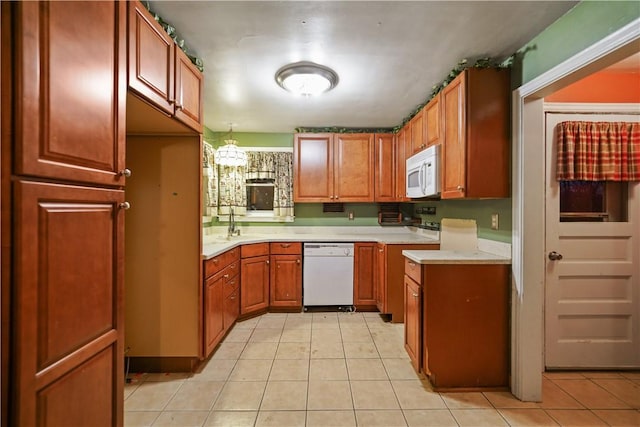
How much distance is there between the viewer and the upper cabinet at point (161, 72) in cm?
130

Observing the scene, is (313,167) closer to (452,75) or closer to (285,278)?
(285,278)

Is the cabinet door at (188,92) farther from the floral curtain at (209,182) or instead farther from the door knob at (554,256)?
the door knob at (554,256)

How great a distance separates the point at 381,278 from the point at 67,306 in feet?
9.41

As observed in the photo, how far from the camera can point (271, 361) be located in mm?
2326

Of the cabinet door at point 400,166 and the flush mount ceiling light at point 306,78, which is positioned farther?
the cabinet door at point 400,166

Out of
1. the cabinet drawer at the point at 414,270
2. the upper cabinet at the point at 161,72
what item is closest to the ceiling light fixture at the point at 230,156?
the upper cabinet at the point at 161,72

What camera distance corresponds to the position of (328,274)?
11.3ft

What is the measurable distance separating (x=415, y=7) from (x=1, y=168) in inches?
73.3

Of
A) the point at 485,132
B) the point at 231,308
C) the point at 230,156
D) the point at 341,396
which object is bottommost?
the point at 341,396

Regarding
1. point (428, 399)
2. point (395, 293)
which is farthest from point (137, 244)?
point (395, 293)

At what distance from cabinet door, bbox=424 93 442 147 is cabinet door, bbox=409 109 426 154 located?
8cm

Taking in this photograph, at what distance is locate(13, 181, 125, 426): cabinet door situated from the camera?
2.51 feet

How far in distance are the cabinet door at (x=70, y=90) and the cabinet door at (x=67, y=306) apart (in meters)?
0.09

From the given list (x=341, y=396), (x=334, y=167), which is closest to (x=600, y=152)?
(x=334, y=167)
